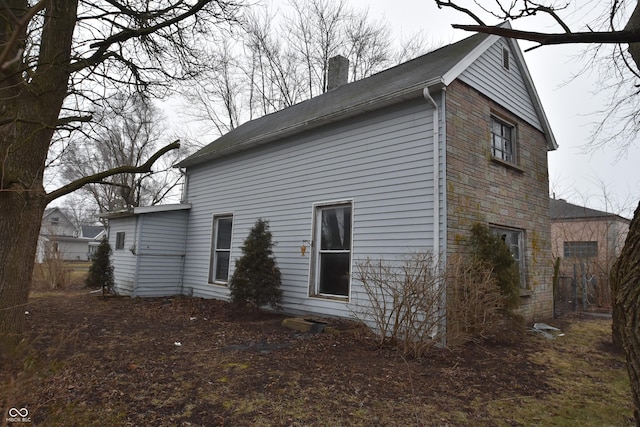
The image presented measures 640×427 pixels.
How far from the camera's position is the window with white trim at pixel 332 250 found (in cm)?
728

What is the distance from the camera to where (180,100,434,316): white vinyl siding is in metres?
Result: 6.30

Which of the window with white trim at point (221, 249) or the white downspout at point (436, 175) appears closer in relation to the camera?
the white downspout at point (436, 175)

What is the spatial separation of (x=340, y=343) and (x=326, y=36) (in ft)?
62.4

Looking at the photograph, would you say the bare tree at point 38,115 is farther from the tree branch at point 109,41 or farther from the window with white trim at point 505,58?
the window with white trim at point 505,58

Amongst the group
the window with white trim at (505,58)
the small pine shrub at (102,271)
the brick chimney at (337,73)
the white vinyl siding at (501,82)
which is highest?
the brick chimney at (337,73)

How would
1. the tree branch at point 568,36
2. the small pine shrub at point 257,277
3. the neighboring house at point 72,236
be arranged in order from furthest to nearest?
the neighboring house at point 72,236
the small pine shrub at point 257,277
the tree branch at point 568,36

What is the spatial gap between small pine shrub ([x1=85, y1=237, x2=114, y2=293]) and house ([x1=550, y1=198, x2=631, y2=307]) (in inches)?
601

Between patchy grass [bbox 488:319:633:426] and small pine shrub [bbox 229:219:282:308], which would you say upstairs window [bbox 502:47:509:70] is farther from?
small pine shrub [bbox 229:219:282:308]

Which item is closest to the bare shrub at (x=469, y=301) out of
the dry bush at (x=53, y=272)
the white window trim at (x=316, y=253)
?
the white window trim at (x=316, y=253)

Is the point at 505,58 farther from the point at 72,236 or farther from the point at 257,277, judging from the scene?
the point at 72,236

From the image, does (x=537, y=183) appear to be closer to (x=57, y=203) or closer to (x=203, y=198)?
(x=203, y=198)

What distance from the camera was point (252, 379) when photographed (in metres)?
4.21

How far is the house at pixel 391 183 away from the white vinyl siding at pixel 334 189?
0.02 metres
